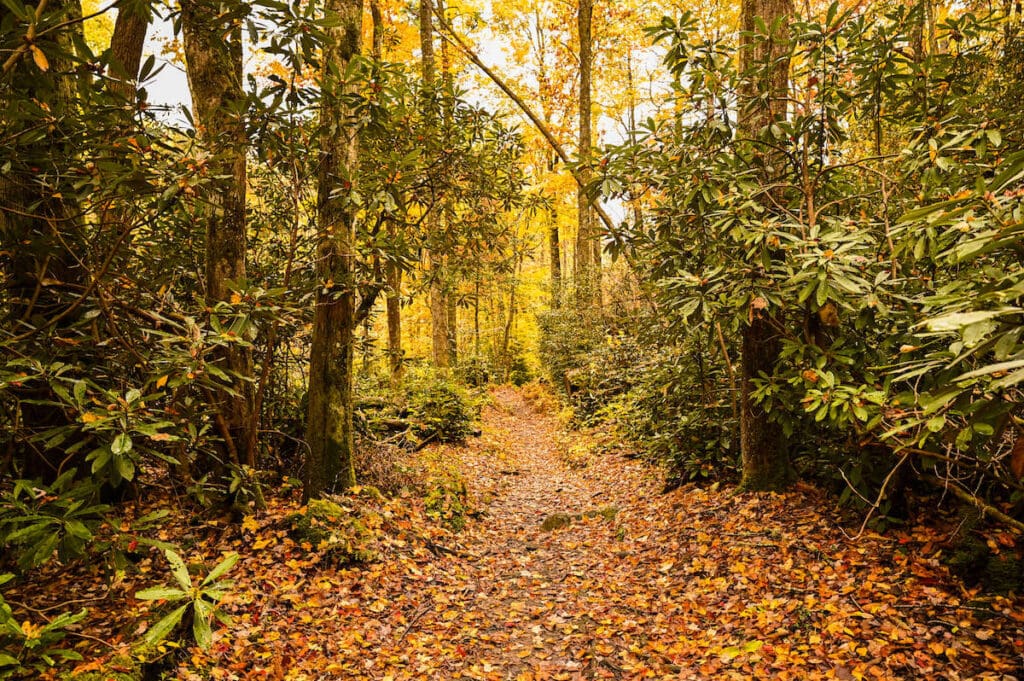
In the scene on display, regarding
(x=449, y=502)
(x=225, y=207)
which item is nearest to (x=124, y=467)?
(x=225, y=207)

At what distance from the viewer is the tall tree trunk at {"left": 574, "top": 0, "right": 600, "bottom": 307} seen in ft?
44.7

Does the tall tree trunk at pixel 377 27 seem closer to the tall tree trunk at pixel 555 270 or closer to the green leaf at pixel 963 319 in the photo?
the tall tree trunk at pixel 555 270

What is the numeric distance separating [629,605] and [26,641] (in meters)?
4.45

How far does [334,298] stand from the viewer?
17.7ft

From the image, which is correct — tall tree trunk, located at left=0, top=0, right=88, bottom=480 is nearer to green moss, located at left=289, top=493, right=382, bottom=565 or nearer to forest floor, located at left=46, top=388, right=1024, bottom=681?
forest floor, located at left=46, top=388, right=1024, bottom=681

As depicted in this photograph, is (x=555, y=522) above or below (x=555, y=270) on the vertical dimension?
below

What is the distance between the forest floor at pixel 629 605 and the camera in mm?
3527

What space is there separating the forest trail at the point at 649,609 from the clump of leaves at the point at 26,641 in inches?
35.9

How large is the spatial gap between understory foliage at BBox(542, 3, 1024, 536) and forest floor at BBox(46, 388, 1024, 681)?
72 cm

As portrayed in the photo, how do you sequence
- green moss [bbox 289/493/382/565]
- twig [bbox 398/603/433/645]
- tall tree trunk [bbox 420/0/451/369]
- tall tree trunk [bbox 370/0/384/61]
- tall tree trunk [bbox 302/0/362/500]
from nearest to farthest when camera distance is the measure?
twig [bbox 398/603/433/645], green moss [bbox 289/493/382/565], tall tree trunk [bbox 302/0/362/500], tall tree trunk [bbox 420/0/451/369], tall tree trunk [bbox 370/0/384/61]

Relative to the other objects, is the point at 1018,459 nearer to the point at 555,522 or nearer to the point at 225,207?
the point at 225,207

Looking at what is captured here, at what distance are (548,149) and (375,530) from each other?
15.9 m

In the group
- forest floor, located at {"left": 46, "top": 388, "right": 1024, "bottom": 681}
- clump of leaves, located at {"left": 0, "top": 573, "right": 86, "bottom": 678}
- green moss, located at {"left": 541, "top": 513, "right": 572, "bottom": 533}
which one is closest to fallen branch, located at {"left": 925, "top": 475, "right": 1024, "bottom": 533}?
forest floor, located at {"left": 46, "top": 388, "right": 1024, "bottom": 681}

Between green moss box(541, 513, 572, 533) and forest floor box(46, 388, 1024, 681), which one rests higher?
forest floor box(46, 388, 1024, 681)
